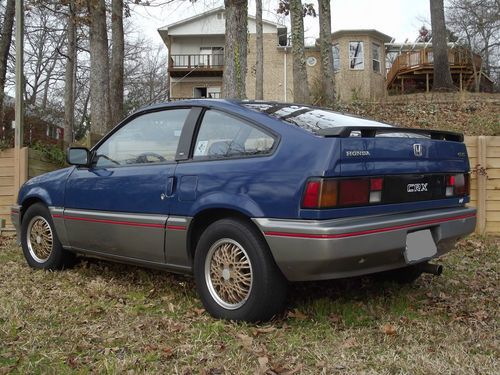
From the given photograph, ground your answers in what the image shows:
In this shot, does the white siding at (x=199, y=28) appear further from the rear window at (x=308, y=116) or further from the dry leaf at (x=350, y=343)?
the dry leaf at (x=350, y=343)

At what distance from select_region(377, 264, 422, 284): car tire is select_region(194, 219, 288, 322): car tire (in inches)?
51.9

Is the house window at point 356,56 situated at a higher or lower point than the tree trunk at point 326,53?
higher

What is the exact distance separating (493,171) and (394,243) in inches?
183

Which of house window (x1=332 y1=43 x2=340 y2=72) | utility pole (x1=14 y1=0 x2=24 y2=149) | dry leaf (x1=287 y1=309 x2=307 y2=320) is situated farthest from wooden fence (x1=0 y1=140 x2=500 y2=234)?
house window (x1=332 y1=43 x2=340 y2=72)

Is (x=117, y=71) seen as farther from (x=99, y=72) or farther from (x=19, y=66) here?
(x=19, y=66)

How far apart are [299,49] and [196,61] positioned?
1871 cm

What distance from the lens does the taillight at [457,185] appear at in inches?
157

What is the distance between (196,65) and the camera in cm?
3155

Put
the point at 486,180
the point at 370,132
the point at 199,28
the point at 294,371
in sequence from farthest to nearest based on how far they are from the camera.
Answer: the point at 199,28 → the point at 486,180 → the point at 370,132 → the point at 294,371

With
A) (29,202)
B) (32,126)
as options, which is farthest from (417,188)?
(32,126)

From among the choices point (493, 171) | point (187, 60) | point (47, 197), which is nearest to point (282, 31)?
point (187, 60)

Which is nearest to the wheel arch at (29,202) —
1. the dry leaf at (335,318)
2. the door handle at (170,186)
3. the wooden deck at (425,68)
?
the door handle at (170,186)

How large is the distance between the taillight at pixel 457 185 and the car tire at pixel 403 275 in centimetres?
67

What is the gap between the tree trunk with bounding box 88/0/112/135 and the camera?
1164cm
